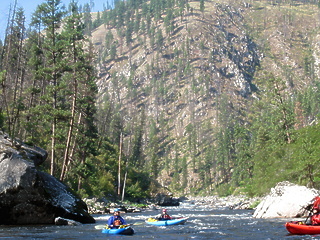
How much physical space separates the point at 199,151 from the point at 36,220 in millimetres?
114745

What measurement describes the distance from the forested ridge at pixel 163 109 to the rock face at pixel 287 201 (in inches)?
203

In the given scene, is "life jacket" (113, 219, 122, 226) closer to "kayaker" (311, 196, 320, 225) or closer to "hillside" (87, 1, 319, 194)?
"kayaker" (311, 196, 320, 225)

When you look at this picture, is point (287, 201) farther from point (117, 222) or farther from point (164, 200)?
point (164, 200)

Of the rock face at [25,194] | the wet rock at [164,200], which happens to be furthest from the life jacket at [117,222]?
the wet rock at [164,200]

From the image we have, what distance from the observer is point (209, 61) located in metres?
174

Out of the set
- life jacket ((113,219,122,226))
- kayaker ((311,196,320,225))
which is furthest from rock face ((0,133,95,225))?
kayaker ((311,196,320,225))

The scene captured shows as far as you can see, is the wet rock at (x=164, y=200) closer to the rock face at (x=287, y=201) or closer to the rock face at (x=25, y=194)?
the rock face at (x=287, y=201)

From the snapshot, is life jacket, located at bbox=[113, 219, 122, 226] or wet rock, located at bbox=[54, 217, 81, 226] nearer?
life jacket, located at bbox=[113, 219, 122, 226]

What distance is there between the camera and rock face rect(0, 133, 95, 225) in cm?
2064

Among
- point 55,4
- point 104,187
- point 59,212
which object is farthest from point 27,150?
point 104,187

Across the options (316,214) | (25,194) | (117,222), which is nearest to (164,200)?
(117,222)

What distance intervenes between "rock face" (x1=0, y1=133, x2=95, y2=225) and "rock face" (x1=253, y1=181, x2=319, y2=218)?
14.3 meters

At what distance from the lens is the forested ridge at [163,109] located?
31.7m

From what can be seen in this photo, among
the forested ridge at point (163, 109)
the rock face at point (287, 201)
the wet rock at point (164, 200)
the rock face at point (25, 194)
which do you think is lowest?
the wet rock at point (164, 200)
